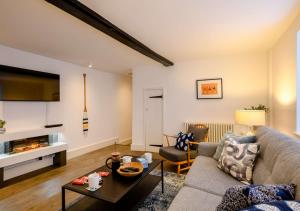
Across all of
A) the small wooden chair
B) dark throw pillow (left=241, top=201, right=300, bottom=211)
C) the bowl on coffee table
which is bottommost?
the small wooden chair

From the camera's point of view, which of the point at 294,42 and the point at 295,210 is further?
the point at 294,42

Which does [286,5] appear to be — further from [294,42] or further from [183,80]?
[183,80]

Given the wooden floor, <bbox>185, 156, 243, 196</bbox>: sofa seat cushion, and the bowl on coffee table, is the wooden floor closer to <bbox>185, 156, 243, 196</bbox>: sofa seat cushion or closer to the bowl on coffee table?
the bowl on coffee table

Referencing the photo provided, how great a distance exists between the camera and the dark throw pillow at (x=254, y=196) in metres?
0.90

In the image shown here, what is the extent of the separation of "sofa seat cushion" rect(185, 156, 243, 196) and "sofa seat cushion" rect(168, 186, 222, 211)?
0.31 ft

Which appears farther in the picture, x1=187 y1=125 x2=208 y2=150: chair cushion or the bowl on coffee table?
x1=187 y1=125 x2=208 y2=150: chair cushion

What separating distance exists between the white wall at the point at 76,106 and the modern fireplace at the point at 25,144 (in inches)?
10.5

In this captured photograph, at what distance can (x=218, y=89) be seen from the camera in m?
4.25

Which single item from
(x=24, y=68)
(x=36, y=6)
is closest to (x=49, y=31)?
(x=36, y=6)

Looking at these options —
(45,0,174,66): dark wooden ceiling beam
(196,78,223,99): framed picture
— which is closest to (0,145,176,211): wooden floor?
(196,78,223,99): framed picture

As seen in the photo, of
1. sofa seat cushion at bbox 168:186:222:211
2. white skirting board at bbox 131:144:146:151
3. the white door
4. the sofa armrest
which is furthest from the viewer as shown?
→ white skirting board at bbox 131:144:146:151

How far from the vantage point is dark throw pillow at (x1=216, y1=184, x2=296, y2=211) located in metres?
0.90

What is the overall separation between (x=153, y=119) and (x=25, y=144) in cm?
297

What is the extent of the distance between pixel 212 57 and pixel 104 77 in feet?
10.5
